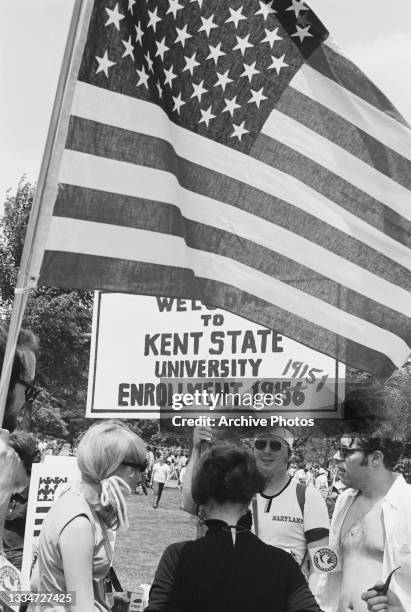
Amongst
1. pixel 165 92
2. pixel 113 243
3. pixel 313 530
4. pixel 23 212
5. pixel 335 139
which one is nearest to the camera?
pixel 113 243

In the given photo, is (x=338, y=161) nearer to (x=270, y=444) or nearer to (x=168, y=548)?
(x=270, y=444)

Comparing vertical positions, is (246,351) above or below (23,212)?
below

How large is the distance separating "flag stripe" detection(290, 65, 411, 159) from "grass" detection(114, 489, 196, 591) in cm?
331

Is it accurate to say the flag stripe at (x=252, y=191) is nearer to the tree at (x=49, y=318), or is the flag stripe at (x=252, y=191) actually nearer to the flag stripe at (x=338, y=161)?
the flag stripe at (x=338, y=161)

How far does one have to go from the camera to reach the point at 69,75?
11.0 ft

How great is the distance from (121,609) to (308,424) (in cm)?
170

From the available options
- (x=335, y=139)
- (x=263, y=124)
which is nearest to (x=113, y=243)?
(x=263, y=124)

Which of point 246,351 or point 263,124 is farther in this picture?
point 246,351

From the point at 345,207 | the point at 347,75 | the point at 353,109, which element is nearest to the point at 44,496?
the point at 345,207

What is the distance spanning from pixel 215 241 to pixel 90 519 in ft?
5.85

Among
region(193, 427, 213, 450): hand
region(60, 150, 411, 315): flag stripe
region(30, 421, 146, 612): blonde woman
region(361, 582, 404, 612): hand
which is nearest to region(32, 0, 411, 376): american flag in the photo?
region(60, 150, 411, 315): flag stripe

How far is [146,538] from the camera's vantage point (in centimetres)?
1666

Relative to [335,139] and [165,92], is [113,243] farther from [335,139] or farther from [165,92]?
[335,139]

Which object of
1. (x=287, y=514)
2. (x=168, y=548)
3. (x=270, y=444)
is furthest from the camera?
(x=270, y=444)
